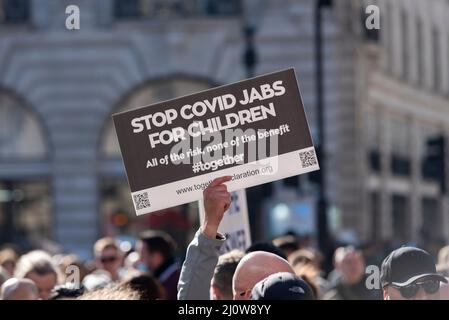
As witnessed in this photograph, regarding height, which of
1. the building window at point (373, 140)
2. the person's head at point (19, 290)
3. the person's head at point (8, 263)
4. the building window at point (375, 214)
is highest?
the person's head at point (19, 290)

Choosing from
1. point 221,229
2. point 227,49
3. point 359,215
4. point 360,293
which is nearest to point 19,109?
point 227,49

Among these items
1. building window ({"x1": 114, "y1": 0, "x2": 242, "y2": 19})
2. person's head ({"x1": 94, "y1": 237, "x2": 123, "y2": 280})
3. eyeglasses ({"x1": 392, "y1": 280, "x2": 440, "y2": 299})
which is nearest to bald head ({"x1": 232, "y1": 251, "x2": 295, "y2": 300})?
eyeglasses ({"x1": 392, "y1": 280, "x2": 440, "y2": 299})

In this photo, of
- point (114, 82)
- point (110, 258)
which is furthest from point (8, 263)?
point (114, 82)

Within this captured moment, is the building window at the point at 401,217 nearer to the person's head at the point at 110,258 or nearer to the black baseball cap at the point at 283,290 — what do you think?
the person's head at the point at 110,258

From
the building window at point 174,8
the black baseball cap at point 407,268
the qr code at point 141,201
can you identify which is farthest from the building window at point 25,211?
the black baseball cap at point 407,268

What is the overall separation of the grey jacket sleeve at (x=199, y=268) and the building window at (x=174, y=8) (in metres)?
30.7

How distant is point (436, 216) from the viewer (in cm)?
4762

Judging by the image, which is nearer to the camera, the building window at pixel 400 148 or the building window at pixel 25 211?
the building window at pixel 25 211

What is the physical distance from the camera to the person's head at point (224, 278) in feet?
24.4

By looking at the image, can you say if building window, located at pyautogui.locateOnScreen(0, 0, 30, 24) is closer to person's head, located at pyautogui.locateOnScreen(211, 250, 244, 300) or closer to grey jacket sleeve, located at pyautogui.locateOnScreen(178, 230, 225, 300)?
person's head, located at pyautogui.locateOnScreen(211, 250, 244, 300)

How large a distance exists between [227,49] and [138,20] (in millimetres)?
2320

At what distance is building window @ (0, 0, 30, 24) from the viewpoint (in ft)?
121
